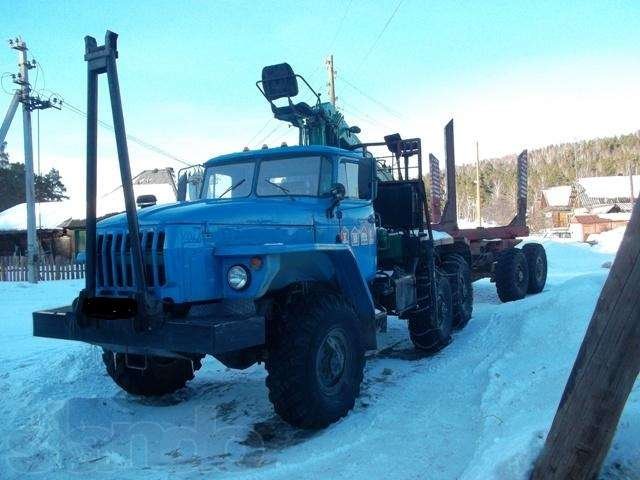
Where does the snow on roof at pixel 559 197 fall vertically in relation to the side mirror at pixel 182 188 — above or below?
above

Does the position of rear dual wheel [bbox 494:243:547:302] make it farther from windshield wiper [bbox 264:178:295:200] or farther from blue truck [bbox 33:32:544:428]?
windshield wiper [bbox 264:178:295:200]

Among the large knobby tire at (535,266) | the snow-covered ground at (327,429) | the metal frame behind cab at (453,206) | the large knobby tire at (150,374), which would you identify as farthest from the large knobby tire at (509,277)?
the large knobby tire at (150,374)

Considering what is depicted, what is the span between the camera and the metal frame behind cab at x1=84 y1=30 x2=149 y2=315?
4.00 meters

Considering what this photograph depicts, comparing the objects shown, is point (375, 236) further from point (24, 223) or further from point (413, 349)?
point (24, 223)

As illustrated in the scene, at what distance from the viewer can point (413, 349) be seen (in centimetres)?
786

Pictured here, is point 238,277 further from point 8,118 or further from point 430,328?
point 8,118

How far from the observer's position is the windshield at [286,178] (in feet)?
19.3

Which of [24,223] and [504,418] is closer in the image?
[504,418]

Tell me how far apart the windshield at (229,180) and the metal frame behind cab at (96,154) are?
1.87 metres

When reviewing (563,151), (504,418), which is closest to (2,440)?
(504,418)

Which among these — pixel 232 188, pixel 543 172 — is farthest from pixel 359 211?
pixel 543 172

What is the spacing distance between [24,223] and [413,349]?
28600mm

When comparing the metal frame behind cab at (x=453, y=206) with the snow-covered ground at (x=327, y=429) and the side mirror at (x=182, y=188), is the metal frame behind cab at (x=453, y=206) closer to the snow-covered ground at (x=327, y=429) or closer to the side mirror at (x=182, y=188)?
the snow-covered ground at (x=327, y=429)

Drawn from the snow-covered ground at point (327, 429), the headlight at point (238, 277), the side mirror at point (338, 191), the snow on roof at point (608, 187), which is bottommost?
the snow-covered ground at point (327, 429)
